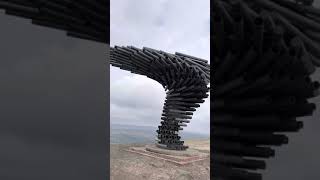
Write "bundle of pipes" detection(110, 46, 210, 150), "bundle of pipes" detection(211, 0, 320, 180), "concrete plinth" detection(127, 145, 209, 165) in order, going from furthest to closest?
"bundle of pipes" detection(110, 46, 210, 150) < "concrete plinth" detection(127, 145, 209, 165) < "bundle of pipes" detection(211, 0, 320, 180)

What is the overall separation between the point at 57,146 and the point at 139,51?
10277mm

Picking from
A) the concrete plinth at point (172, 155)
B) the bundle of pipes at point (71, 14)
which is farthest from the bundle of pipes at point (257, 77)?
the concrete plinth at point (172, 155)

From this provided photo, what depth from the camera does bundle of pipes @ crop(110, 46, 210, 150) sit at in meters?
13.7

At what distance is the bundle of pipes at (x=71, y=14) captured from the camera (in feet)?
14.9

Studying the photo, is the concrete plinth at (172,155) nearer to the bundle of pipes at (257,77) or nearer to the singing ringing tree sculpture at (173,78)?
the singing ringing tree sculpture at (173,78)

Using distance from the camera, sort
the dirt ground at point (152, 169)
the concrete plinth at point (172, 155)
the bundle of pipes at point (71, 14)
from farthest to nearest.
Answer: the concrete plinth at point (172, 155), the dirt ground at point (152, 169), the bundle of pipes at point (71, 14)

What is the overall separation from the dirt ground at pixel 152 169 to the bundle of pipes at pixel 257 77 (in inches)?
220

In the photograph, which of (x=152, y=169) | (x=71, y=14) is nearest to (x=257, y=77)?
(x=71, y=14)

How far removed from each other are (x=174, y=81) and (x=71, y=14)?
32.1 feet

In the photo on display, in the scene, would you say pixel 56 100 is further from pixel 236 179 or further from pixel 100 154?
pixel 236 179

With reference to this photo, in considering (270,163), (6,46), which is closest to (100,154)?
(6,46)

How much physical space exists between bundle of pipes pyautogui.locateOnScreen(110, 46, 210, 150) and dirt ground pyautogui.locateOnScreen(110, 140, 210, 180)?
246cm

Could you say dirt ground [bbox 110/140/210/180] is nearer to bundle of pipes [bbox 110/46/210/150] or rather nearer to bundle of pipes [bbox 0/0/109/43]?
bundle of pipes [bbox 110/46/210/150]

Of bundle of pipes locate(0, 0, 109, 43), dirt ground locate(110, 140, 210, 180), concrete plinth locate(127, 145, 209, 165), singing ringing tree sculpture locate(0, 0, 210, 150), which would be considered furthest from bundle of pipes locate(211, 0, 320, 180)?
singing ringing tree sculpture locate(0, 0, 210, 150)
